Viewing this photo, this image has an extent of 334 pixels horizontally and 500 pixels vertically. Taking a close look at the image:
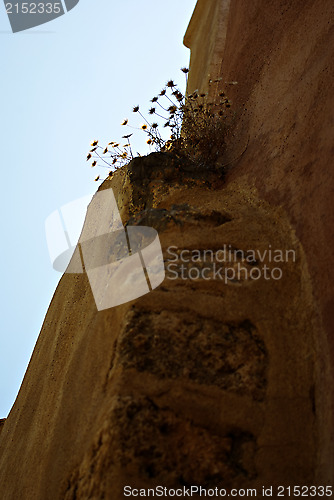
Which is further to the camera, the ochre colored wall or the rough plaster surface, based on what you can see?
the ochre colored wall

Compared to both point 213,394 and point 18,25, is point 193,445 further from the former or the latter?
point 18,25

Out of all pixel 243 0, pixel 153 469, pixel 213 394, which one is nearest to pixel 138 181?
pixel 213 394

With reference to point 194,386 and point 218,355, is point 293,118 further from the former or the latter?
point 194,386

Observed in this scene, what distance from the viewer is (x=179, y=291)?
2.18 metres

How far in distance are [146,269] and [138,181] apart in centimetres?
Answer: 110

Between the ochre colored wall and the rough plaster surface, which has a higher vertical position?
the ochre colored wall

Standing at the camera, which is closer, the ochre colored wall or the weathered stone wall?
the weathered stone wall

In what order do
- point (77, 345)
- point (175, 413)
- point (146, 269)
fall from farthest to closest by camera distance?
point (77, 345) → point (146, 269) → point (175, 413)

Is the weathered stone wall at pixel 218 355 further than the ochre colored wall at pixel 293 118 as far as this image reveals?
No

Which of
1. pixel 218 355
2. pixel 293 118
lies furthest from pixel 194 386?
pixel 293 118

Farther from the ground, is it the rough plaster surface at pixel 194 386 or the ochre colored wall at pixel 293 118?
the ochre colored wall at pixel 293 118

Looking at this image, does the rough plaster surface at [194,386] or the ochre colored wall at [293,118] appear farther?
the ochre colored wall at [293,118]

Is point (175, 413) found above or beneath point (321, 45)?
beneath

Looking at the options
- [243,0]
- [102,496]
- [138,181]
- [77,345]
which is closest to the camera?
[102,496]
